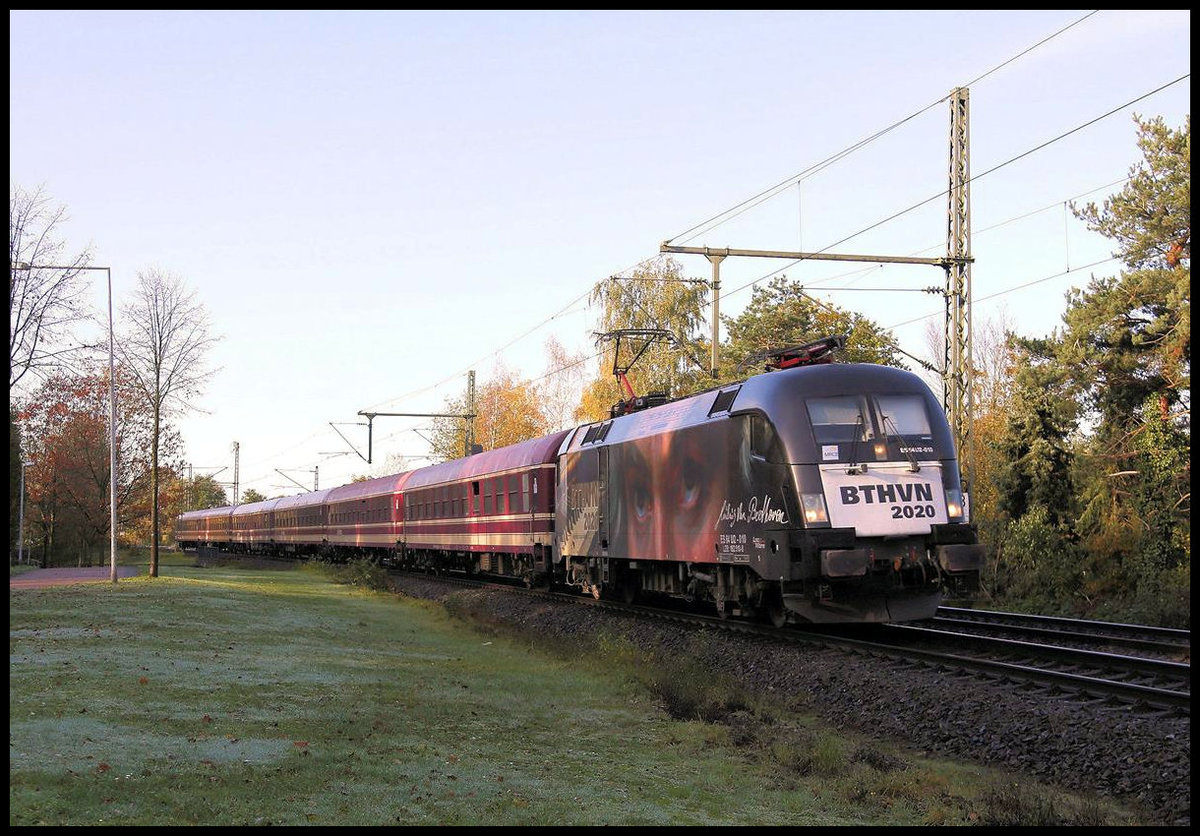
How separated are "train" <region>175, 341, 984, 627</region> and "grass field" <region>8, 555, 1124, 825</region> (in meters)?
3.02

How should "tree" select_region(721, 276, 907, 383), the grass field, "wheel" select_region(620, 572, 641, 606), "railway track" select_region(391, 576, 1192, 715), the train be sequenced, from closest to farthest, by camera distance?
the grass field
"railway track" select_region(391, 576, 1192, 715)
the train
"wheel" select_region(620, 572, 641, 606)
"tree" select_region(721, 276, 907, 383)

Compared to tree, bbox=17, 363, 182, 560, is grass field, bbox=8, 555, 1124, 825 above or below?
below

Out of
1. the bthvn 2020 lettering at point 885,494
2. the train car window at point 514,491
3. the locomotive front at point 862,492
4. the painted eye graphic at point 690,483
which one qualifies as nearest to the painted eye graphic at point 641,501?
the painted eye graphic at point 690,483

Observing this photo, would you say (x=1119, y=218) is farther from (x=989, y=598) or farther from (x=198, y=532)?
(x=198, y=532)

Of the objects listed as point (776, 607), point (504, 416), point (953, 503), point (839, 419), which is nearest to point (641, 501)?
point (776, 607)

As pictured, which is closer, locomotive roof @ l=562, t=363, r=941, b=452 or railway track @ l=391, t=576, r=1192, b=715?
railway track @ l=391, t=576, r=1192, b=715

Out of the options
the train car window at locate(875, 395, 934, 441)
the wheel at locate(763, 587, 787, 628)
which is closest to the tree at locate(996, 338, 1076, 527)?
the wheel at locate(763, 587, 787, 628)

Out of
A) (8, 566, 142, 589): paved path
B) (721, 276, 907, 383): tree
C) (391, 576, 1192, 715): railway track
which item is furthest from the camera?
(721, 276, 907, 383): tree

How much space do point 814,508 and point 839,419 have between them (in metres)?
1.29

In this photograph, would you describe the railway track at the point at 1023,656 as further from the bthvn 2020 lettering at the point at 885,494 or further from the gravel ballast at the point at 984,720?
the bthvn 2020 lettering at the point at 885,494

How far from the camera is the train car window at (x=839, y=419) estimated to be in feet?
49.2

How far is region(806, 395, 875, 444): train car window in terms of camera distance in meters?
15.0

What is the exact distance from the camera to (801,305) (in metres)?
43.9

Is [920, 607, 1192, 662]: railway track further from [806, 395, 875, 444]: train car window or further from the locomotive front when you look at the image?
[806, 395, 875, 444]: train car window
